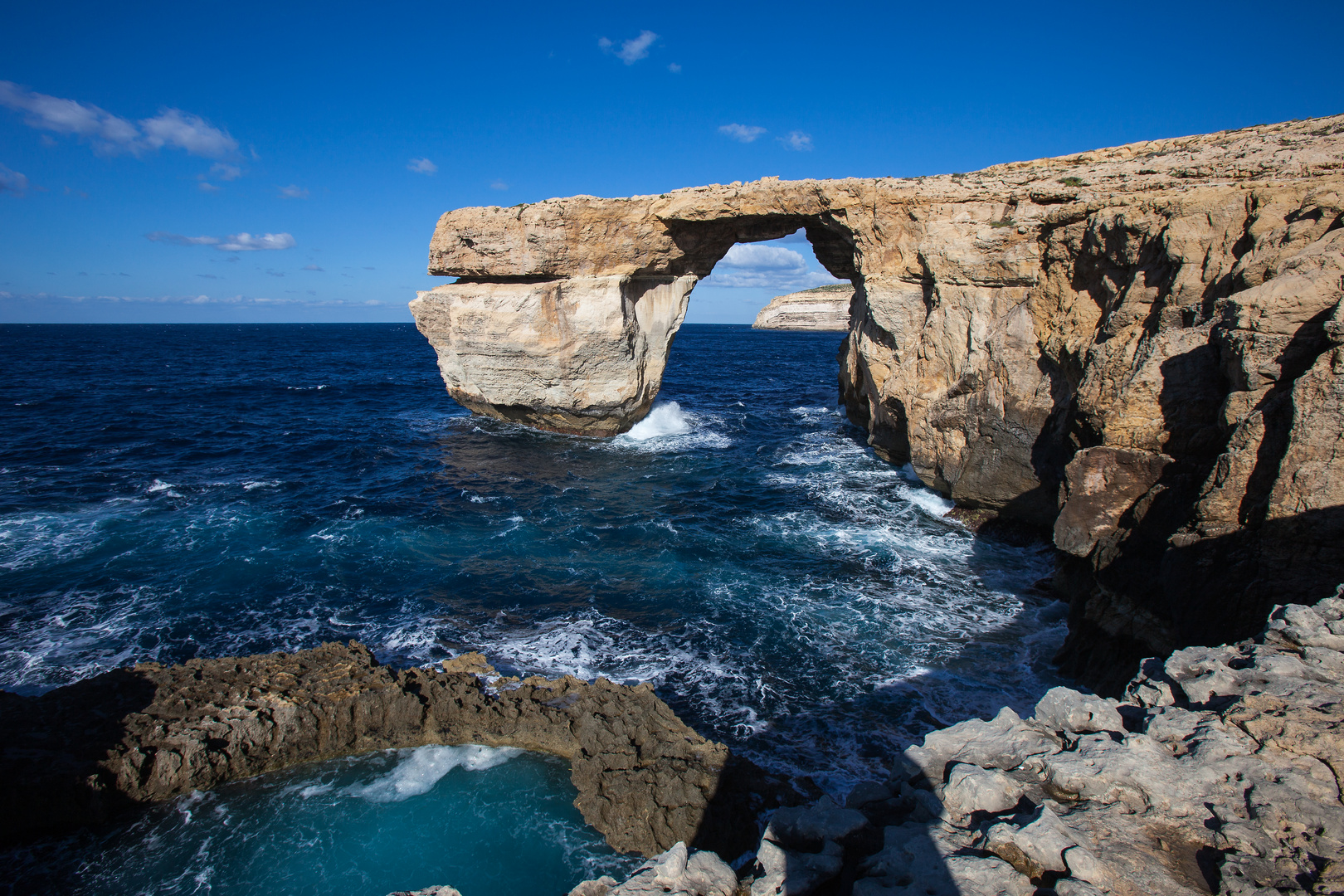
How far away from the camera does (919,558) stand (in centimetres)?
1425

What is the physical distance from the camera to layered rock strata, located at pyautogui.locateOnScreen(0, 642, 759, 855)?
Result: 720 cm

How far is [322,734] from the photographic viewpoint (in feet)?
27.8

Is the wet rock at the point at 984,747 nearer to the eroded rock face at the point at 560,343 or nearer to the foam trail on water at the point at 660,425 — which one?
the eroded rock face at the point at 560,343

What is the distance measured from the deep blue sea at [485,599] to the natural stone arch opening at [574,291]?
2271 mm

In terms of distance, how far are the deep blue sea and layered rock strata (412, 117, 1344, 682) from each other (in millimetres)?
1952

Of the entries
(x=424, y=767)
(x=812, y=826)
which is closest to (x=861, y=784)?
(x=812, y=826)

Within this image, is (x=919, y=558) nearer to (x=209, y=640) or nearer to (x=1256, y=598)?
(x=1256, y=598)

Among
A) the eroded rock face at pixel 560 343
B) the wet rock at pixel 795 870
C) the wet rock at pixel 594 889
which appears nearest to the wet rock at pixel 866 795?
the wet rock at pixel 795 870

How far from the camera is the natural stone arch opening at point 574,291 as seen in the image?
21.3m

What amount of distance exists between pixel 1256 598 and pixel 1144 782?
4.10m

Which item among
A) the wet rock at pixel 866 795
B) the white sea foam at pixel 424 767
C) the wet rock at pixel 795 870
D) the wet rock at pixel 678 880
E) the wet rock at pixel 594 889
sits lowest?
the white sea foam at pixel 424 767

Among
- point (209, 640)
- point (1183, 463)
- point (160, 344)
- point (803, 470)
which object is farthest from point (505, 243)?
point (160, 344)

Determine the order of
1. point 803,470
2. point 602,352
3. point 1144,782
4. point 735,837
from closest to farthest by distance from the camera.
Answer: point 1144,782, point 735,837, point 803,470, point 602,352

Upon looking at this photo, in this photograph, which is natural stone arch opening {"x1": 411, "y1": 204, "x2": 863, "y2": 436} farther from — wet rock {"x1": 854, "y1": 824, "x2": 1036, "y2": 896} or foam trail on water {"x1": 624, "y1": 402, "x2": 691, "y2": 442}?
wet rock {"x1": 854, "y1": 824, "x2": 1036, "y2": 896}
